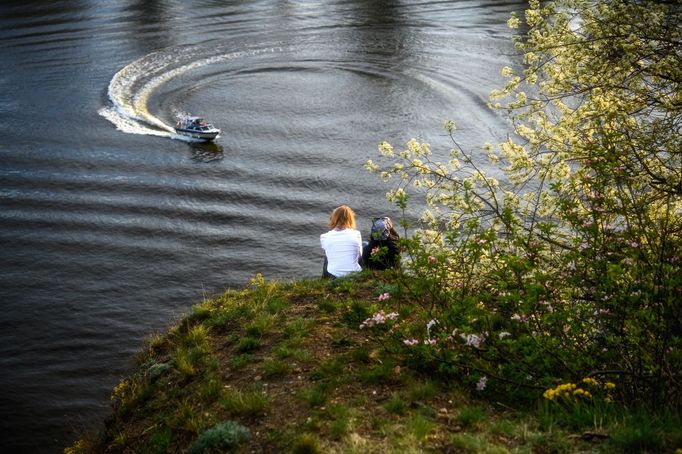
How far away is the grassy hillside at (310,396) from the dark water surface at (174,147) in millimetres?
2763

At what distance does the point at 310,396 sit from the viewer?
8922 millimetres

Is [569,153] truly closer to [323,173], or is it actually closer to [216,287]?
[216,287]

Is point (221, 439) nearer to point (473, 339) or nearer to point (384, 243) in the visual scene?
point (473, 339)

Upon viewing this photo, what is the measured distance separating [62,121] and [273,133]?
9915mm

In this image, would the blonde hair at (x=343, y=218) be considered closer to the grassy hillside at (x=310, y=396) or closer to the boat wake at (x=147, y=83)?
the grassy hillside at (x=310, y=396)

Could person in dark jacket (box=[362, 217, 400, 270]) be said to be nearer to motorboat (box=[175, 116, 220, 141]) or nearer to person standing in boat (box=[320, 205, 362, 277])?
person standing in boat (box=[320, 205, 362, 277])

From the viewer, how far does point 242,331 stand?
39.7 feet

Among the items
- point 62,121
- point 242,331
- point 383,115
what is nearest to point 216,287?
point 242,331

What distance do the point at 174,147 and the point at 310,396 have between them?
2093 cm

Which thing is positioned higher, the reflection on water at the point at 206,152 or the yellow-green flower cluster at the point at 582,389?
the yellow-green flower cluster at the point at 582,389

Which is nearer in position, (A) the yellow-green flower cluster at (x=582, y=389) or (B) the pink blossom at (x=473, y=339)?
(A) the yellow-green flower cluster at (x=582, y=389)

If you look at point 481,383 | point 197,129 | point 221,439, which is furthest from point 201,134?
point 481,383

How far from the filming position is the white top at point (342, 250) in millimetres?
13336

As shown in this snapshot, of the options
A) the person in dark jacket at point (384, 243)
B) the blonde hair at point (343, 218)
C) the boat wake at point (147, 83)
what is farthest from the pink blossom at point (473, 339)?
the boat wake at point (147, 83)
